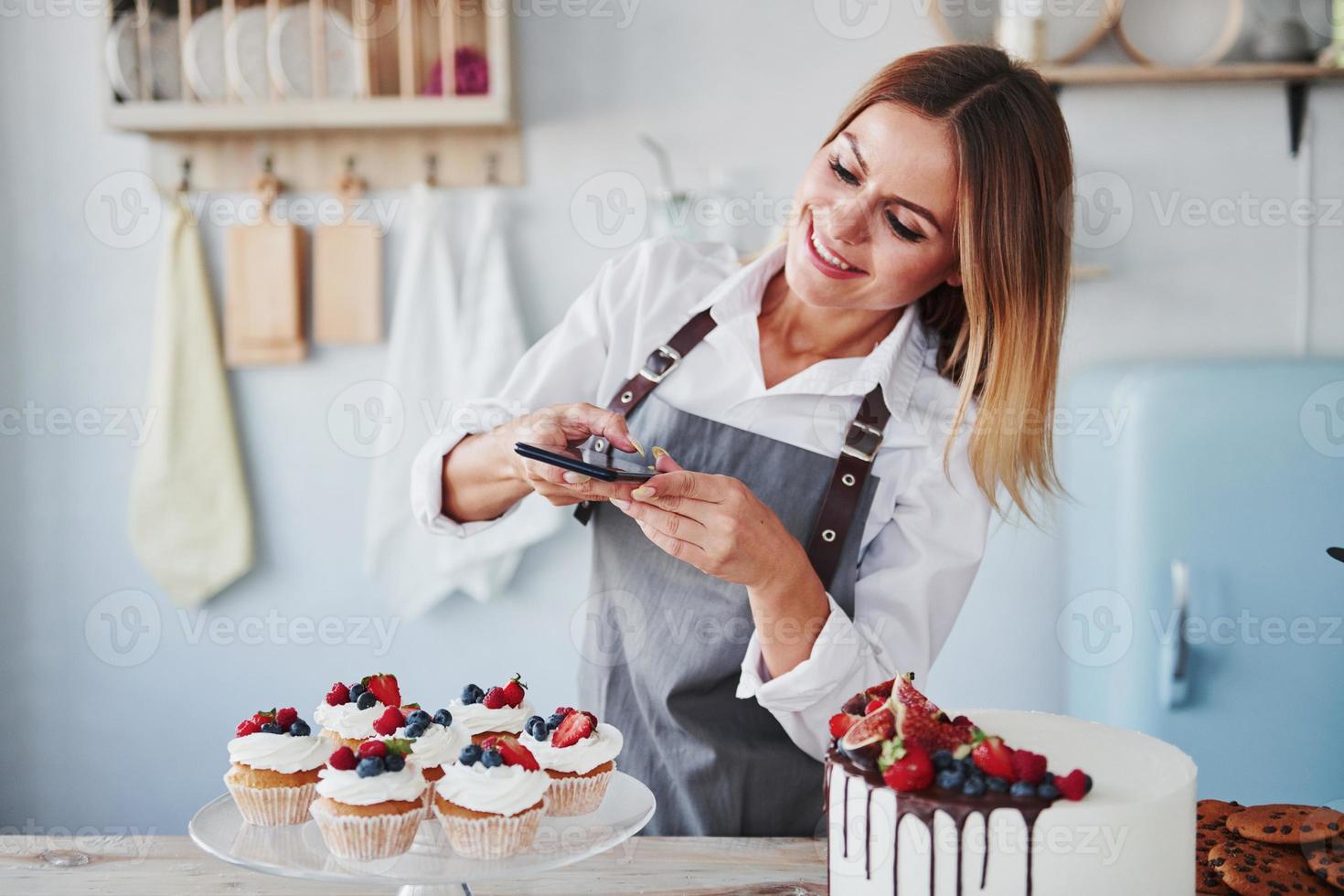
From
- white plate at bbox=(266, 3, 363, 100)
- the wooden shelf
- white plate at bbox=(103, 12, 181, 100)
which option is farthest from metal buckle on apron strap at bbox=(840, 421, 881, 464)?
white plate at bbox=(103, 12, 181, 100)

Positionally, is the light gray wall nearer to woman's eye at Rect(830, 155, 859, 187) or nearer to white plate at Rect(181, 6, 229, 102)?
white plate at Rect(181, 6, 229, 102)

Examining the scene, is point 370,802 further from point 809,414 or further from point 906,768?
point 809,414

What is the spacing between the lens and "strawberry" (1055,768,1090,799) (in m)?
0.95

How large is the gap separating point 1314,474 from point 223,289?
2.28m

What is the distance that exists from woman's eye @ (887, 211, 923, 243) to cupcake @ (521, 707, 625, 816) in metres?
0.71

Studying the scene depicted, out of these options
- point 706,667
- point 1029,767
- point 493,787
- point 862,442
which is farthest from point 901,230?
point 493,787

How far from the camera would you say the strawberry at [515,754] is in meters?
1.20

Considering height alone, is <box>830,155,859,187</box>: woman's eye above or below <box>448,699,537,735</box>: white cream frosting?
above

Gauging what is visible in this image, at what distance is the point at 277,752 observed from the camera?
125 cm

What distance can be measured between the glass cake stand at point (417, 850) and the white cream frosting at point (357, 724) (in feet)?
0.55

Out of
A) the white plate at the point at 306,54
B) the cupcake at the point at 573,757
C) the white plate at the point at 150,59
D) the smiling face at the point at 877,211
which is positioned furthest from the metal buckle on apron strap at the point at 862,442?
the white plate at the point at 150,59

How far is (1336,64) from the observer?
2383 mm

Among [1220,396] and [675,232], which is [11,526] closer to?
[675,232]

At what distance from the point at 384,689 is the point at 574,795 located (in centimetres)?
30
